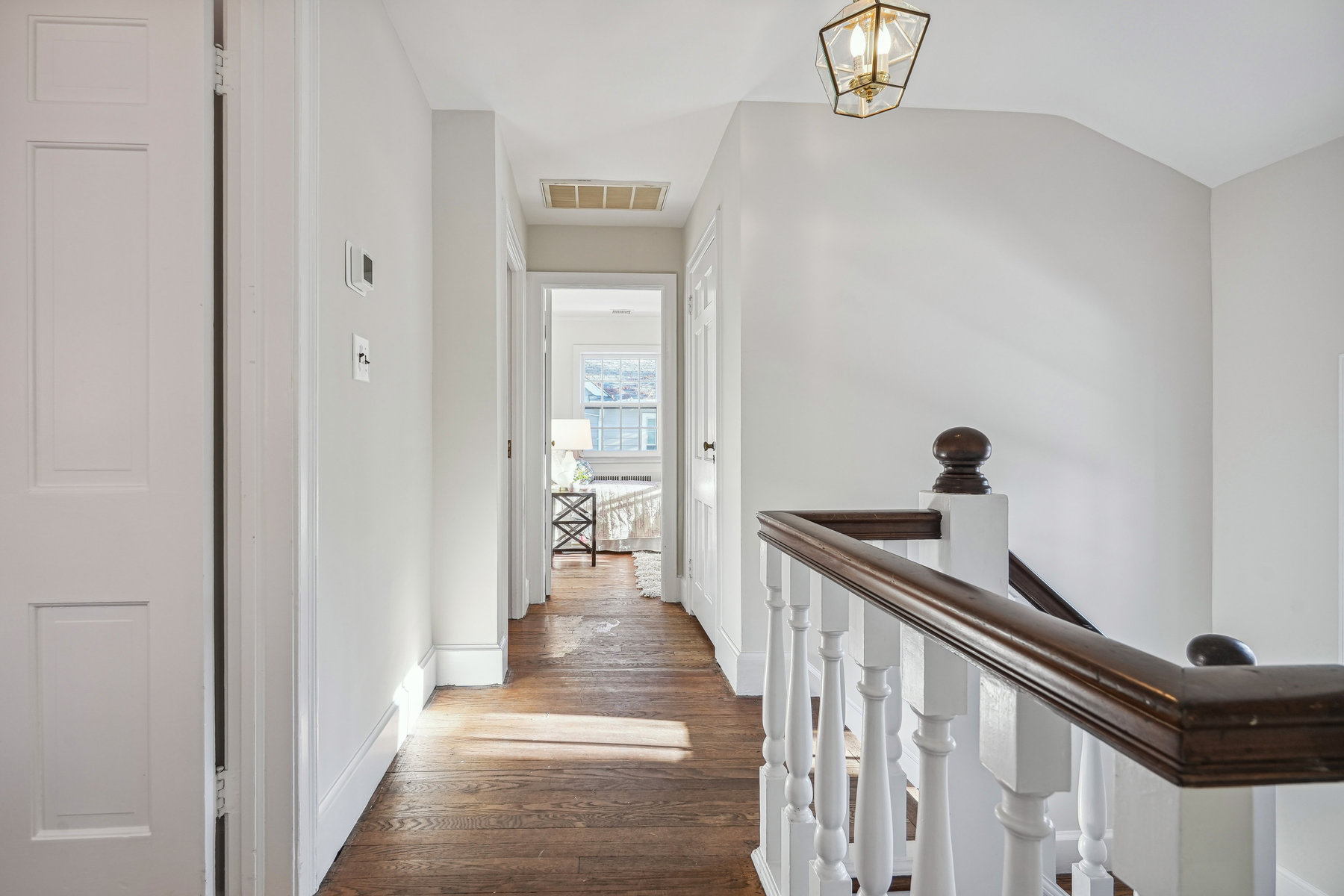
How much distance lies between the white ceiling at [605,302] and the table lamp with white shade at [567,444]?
3.99 feet

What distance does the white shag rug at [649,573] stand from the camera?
4691 mm

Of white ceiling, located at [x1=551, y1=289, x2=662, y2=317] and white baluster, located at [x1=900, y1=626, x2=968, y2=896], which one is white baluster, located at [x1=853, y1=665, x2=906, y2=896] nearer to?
white baluster, located at [x1=900, y1=626, x2=968, y2=896]

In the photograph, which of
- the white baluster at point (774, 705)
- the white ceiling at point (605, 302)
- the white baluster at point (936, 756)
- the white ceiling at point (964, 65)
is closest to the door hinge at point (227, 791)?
the white baluster at point (774, 705)

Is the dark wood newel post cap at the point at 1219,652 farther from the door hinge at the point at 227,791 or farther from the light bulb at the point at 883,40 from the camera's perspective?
the door hinge at the point at 227,791

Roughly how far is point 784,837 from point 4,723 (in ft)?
4.93

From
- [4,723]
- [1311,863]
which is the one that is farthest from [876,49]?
[1311,863]

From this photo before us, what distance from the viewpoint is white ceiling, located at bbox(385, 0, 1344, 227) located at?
7.31 feet

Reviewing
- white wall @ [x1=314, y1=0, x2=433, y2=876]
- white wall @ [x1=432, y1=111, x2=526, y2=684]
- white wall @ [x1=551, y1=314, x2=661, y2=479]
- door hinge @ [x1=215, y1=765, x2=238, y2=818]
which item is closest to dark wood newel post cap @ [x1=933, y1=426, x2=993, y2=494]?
white wall @ [x1=314, y1=0, x2=433, y2=876]

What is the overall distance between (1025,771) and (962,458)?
0.84 metres

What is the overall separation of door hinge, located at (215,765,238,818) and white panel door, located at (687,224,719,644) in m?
2.04

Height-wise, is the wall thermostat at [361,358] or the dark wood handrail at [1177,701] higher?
the wall thermostat at [361,358]

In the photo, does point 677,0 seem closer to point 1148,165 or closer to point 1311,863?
point 1148,165

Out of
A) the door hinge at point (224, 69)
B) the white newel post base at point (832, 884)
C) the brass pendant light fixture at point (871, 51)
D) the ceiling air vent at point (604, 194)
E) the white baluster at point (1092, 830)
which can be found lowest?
the white baluster at point (1092, 830)

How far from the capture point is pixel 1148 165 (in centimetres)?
295
